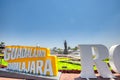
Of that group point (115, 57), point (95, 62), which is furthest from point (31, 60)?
point (115, 57)

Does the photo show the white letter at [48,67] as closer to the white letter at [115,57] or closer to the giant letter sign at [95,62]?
the giant letter sign at [95,62]

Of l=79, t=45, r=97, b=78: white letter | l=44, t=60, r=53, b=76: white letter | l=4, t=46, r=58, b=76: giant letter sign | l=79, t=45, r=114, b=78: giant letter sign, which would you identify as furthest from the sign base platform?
l=79, t=45, r=114, b=78: giant letter sign

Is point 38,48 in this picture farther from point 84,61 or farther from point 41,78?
point 84,61

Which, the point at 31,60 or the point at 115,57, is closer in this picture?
the point at 31,60

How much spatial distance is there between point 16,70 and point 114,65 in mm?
9602

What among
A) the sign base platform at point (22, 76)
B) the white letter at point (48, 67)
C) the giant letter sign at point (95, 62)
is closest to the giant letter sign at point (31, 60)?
the white letter at point (48, 67)

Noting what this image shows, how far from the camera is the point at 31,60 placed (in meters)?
14.3

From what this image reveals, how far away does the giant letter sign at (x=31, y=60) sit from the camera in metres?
13.8

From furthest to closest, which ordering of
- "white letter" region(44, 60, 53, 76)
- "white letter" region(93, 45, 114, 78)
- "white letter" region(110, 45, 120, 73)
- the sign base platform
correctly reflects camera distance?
"white letter" region(93, 45, 114, 78), "white letter" region(110, 45, 120, 73), "white letter" region(44, 60, 53, 76), the sign base platform

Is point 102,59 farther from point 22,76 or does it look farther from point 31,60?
point 22,76

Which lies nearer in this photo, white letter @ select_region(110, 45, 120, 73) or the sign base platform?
the sign base platform

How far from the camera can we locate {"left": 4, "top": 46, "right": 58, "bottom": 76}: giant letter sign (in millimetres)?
13797

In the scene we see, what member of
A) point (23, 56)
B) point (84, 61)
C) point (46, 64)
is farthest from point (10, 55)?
point (84, 61)

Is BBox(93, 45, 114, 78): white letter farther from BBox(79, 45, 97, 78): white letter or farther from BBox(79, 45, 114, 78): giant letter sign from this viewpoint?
BBox(79, 45, 97, 78): white letter
